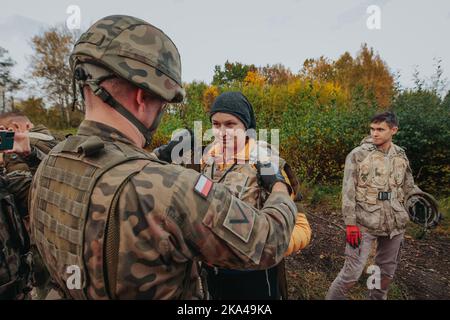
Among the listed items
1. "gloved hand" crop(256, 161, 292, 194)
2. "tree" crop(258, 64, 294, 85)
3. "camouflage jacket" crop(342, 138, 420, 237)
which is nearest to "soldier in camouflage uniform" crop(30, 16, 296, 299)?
"gloved hand" crop(256, 161, 292, 194)

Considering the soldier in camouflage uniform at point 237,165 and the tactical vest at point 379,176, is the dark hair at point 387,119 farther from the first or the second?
the soldier in camouflage uniform at point 237,165

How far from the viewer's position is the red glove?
335 centimetres

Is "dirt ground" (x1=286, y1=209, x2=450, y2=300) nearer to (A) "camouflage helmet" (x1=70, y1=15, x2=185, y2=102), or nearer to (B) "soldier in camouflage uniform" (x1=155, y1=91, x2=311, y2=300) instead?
(B) "soldier in camouflage uniform" (x1=155, y1=91, x2=311, y2=300)

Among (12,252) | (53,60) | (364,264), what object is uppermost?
(53,60)

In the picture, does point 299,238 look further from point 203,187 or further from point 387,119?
point 387,119

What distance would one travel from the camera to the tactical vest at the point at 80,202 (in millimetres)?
1069

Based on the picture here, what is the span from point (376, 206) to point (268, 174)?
2.21 meters

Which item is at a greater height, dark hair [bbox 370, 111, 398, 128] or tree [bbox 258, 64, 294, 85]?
tree [bbox 258, 64, 294, 85]

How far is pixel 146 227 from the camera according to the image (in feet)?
3.50

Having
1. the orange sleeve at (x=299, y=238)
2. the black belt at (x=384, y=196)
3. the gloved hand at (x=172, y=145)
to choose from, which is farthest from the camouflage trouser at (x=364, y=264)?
the gloved hand at (x=172, y=145)

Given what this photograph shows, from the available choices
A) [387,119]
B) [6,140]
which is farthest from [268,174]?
[387,119]

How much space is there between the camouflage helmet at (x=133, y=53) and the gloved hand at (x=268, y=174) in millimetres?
769

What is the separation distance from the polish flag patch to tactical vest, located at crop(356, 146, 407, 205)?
299 cm
